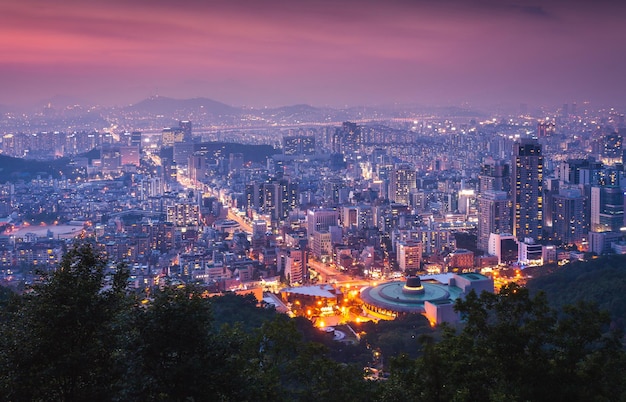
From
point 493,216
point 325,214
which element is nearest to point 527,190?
point 493,216

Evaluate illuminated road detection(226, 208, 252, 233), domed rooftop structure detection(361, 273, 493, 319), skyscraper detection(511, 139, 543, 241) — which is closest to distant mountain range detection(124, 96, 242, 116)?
illuminated road detection(226, 208, 252, 233)

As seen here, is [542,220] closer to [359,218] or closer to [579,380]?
[359,218]

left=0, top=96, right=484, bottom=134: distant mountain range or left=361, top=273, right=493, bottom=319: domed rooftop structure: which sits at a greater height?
left=0, top=96, right=484, bottom=134: distant mountain range

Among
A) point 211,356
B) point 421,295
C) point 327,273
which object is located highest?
point 211,356

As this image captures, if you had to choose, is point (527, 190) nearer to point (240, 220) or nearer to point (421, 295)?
point (421, 295)

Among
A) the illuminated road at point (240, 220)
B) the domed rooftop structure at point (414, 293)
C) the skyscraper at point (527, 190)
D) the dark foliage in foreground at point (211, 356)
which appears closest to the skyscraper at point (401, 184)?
the illuminated road at point (240, 220)

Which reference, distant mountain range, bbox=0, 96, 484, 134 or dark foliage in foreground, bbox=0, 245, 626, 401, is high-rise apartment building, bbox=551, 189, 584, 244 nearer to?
dark foliage in foreground, bbox=0, 245, 626, 401

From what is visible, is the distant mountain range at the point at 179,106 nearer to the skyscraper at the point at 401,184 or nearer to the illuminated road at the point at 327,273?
the skyscraper at the point at 401,184

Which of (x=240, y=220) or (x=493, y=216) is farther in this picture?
(x=240, y=220)

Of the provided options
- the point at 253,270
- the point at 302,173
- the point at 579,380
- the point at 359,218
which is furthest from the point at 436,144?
the point at 579,380

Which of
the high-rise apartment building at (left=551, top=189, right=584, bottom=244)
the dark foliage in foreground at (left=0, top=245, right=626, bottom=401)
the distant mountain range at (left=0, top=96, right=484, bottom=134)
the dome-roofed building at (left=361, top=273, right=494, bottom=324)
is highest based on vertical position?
the distant mountain range at (left=0, top=96, right=484, bottom=134)
